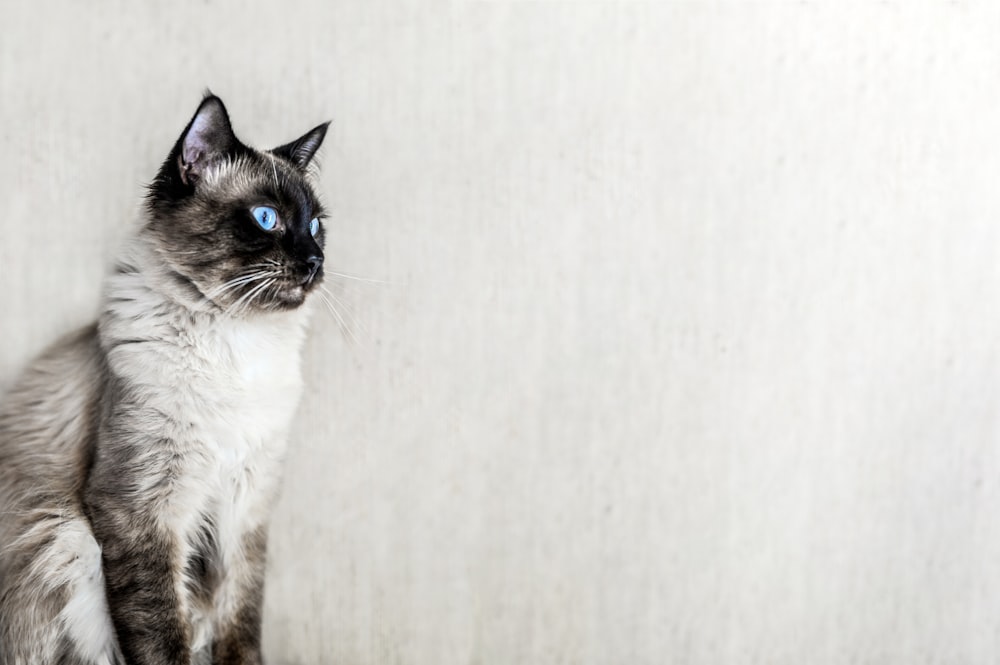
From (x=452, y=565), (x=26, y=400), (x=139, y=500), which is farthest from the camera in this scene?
(x=452, y=565)

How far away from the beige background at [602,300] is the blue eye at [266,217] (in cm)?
37

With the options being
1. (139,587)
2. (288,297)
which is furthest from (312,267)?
(139,587)

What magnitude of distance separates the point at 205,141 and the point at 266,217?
173 mm

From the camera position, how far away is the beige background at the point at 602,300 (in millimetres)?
1818

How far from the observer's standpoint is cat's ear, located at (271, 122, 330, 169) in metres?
1.73

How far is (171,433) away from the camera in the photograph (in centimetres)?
153

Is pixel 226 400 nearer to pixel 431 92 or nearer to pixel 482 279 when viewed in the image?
pixel 482 279

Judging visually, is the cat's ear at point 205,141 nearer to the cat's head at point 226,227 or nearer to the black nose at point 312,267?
the cat's head at point 226,227

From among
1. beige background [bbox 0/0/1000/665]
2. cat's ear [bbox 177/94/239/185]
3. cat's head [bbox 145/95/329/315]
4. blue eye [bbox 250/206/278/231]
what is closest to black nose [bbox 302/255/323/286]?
cat's head [bbox 145/95/329/315]

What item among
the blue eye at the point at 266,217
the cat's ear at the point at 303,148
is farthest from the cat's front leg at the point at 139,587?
the cat's ear at the point at 303,148

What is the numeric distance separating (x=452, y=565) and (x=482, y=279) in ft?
2.19

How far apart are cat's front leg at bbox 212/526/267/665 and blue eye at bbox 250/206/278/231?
24.2 inches

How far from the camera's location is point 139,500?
4.96ft

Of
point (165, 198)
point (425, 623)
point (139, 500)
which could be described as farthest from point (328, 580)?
point (165, 198)
